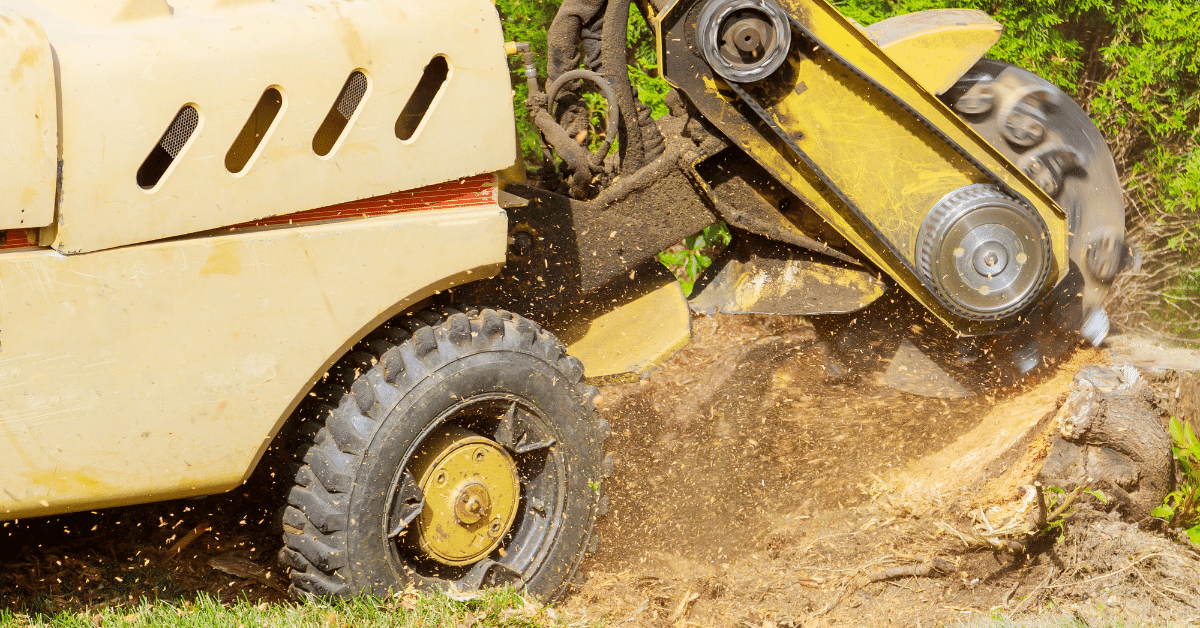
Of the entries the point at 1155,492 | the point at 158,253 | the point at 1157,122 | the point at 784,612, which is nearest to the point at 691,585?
the point at 784,612

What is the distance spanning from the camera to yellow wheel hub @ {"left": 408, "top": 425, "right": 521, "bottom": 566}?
285 centimetres

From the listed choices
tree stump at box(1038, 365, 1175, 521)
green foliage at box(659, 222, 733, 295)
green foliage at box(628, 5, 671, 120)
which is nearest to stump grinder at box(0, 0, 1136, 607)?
tree stump at box(1038, 365, 1175, 521)

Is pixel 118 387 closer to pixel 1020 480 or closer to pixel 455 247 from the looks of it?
pixel 455 247

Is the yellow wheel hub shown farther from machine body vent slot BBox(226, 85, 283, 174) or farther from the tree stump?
the tree stump

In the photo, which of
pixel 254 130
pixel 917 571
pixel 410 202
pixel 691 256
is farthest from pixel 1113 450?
pixel 254 130

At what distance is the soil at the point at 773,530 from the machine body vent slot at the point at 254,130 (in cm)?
113

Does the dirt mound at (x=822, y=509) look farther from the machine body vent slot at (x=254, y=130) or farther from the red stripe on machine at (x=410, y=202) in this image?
the machine body vent slot at (x=254, y=130)

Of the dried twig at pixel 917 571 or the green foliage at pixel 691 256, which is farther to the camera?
the green foliage at pixel 691 256

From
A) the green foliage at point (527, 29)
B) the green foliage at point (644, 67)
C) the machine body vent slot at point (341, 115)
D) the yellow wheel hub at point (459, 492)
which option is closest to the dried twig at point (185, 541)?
the yellow wheel hub at point (459, 492)

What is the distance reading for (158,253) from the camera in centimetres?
233

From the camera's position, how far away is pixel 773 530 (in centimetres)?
371

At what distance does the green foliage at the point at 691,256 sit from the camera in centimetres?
514

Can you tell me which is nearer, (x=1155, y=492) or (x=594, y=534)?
(x=594, y=534)

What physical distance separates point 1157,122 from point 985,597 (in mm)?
3028
